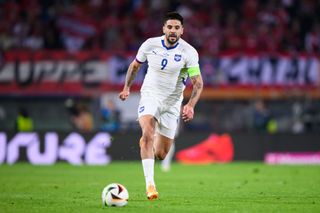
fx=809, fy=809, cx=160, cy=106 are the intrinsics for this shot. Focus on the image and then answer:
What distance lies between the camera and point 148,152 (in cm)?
1216

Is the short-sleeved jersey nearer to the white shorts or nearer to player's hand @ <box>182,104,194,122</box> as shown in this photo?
the white shorts

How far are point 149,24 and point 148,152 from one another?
17.8 metres

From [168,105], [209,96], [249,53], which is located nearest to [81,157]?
[209,96]

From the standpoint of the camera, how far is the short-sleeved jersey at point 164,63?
1259cm

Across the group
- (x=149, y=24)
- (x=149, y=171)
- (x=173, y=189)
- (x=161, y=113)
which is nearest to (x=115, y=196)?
(x=149, y=171)

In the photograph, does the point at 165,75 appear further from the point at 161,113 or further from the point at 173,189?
the point at 173,189

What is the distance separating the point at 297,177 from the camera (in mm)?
18984

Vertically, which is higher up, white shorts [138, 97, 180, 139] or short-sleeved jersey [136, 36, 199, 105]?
short-sleeved jersey [136, 36, 199, 105]

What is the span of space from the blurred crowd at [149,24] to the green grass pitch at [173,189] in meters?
6.66

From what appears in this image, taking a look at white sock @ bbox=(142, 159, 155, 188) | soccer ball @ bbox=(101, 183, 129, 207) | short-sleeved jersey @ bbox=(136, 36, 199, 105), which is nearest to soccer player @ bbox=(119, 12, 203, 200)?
short-sleeved jersey @ bbox=(136, 36, 199, 105)

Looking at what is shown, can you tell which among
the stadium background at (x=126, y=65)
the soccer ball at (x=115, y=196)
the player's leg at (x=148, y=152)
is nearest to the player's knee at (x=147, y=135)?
the player's leg at (x=148, y=152)

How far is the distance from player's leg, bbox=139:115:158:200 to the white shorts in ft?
0.48

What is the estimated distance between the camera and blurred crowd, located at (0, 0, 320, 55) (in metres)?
28.5

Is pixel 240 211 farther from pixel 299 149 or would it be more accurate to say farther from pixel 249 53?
pixel 249 53
